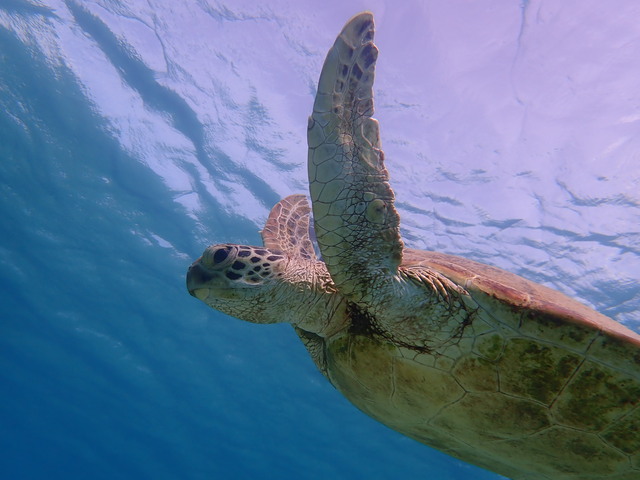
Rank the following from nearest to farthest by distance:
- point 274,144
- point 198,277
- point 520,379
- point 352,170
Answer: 1. point 352,170
2. point 520,379
3. point 198,277
4. point 274,144

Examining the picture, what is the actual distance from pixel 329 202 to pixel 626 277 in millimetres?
12014

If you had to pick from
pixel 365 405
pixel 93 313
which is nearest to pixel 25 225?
pixel 93 313

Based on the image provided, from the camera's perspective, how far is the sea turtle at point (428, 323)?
2.26 metres

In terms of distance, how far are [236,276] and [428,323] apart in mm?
1429

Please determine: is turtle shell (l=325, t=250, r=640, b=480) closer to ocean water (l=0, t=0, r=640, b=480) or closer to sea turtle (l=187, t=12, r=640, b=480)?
sea turtle (l=187, t=12, r=640, b=480)

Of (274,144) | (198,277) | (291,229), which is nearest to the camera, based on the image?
(198,277)

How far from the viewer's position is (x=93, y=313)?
21.8m

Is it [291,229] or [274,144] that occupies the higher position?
[274,144]

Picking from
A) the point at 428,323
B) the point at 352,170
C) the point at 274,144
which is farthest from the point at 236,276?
the point at 274,144

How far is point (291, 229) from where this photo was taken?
4.41 metres

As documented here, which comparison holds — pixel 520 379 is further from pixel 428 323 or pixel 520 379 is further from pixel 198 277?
pixel 198 277

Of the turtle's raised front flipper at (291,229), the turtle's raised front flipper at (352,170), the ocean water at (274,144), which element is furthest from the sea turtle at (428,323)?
the ocean water at (274,144)

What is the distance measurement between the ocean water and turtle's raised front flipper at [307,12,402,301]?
20.7ft

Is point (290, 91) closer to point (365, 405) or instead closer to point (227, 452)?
point (365, 405)
